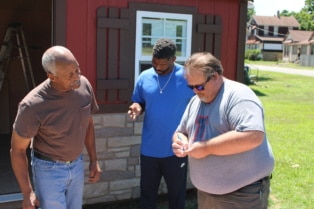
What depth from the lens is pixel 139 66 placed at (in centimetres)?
436

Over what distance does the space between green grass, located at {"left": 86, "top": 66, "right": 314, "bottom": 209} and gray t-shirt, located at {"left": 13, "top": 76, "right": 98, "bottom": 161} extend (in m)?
2.04

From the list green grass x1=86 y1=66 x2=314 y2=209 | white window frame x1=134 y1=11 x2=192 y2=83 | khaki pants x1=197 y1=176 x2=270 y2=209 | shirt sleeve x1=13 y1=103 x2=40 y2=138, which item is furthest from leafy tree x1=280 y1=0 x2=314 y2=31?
shirt sleeve x1=13 y1=103 x2=40 y2=138

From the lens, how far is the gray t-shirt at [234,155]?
2.18m

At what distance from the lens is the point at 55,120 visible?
2.48 m

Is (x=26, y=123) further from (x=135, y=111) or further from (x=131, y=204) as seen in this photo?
(x=131, y=204)

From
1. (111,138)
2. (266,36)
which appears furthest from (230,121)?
(266,36)

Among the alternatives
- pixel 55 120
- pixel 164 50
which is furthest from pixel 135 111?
pixel 55 120

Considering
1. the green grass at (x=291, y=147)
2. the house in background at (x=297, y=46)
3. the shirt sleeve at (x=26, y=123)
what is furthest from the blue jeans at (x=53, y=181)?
the house in background at (x=297, y=46)

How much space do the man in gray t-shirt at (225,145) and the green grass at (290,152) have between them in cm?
228

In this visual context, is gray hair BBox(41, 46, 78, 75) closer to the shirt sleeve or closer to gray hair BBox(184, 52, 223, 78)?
the shirt sleeve

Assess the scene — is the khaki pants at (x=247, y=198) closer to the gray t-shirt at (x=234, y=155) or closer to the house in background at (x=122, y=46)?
the gray t-shirt at (x=234, y=155)

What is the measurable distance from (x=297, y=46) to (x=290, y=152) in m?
51.5

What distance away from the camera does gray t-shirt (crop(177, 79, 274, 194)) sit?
7.14 feet

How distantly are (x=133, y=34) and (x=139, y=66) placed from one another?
13.6 inches
